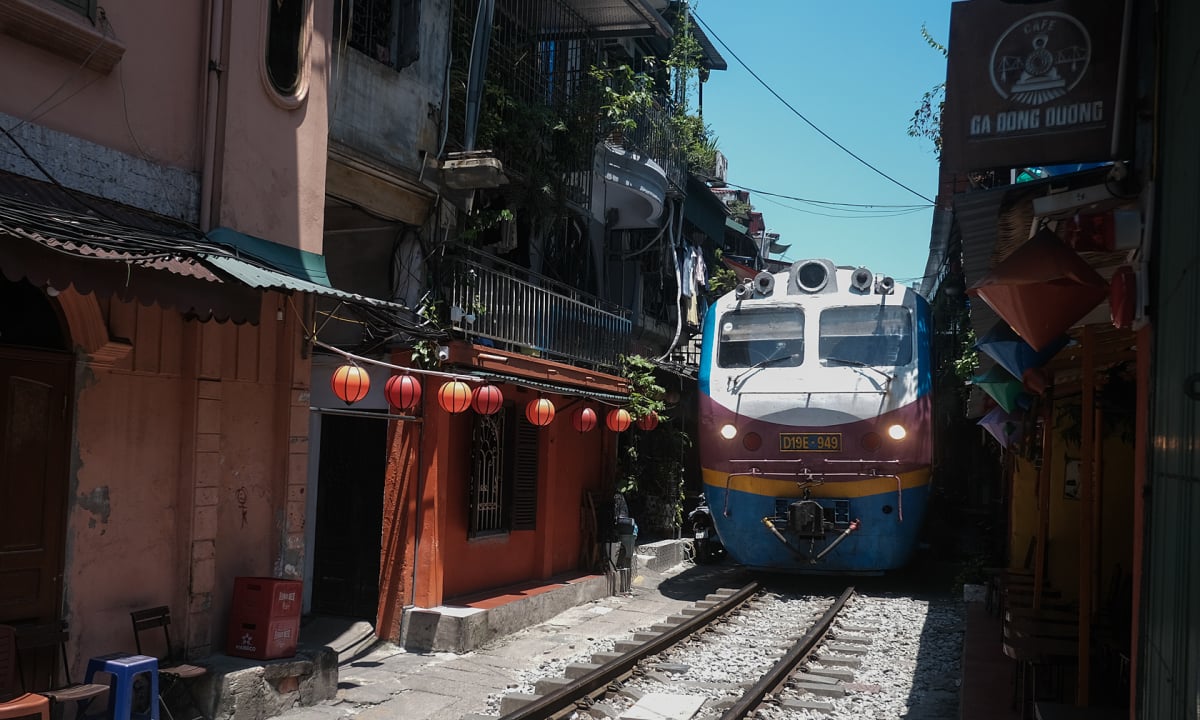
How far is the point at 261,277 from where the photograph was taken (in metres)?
6.53

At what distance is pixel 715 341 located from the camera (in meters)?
14.0

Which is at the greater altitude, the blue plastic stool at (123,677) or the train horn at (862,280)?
Result: the train horn at (862,280)

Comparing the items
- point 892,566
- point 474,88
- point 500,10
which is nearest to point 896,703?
point 892,566

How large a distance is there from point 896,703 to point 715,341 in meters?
6.46

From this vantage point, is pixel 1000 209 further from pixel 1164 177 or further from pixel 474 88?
pixel 474 88

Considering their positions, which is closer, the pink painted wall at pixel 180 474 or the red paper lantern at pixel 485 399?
the pink painted wall at pixel 180 474

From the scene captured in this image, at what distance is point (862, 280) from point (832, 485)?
293 centimetres

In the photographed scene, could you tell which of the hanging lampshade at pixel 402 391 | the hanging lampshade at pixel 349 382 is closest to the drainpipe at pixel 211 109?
the hanging lampshade at pixel 349 382

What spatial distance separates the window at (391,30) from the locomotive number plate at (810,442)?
659 cm

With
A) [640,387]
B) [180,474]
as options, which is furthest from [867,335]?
[180,474]

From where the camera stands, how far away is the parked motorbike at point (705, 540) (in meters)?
17.3

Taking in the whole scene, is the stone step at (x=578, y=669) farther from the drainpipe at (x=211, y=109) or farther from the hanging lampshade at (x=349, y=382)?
the drainpipe at (x=211, y=109)

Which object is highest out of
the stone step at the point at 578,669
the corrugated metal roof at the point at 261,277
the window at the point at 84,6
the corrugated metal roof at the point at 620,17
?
the corrugated metal roof at the point at 620,17

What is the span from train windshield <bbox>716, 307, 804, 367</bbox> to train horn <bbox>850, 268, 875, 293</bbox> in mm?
841
